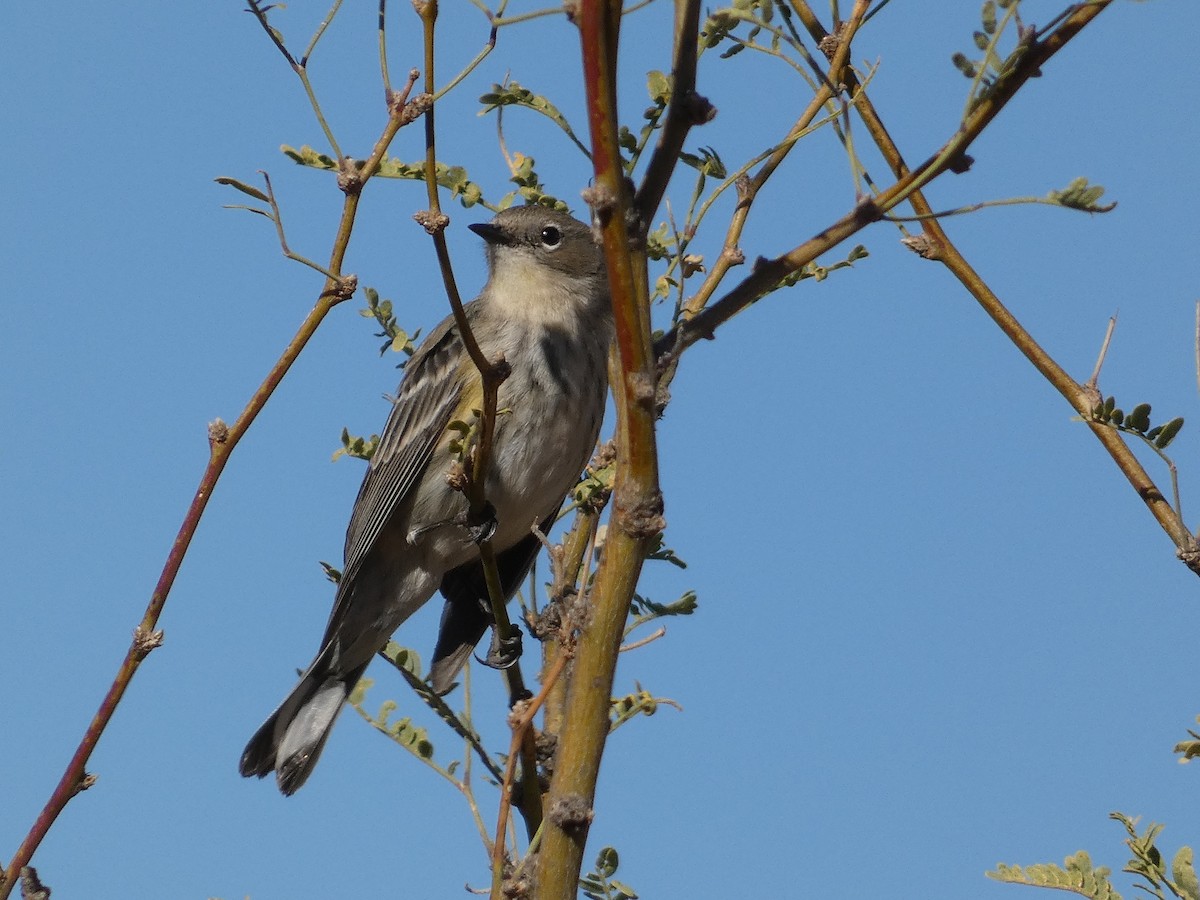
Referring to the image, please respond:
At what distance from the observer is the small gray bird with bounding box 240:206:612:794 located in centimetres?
542

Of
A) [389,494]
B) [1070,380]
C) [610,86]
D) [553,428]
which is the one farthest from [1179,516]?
[389,494]

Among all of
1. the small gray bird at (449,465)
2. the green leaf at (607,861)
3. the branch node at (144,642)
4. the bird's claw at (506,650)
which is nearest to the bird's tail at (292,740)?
the small gray bird at (449,465)

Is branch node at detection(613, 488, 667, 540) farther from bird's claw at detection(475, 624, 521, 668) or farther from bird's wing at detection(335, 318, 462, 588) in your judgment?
bird's wing at detection(335, 318, 462, 588)

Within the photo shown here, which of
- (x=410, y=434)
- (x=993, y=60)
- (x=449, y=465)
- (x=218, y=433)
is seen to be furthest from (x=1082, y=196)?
(x=410, y=434)

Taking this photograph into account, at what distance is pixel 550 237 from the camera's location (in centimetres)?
631

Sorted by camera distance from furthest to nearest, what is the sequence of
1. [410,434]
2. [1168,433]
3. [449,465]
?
[410,434] → [449,465] → [1168,433]

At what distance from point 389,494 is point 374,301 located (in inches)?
70.0

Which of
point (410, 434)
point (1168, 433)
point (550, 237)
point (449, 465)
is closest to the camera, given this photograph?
point (1168, 433)

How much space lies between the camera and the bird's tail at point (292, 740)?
18.0 feet

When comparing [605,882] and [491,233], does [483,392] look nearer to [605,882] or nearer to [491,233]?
[605,882]

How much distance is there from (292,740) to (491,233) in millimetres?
2278

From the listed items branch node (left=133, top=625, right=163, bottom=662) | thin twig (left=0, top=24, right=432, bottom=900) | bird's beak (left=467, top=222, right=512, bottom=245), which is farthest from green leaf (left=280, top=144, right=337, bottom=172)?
bird's beak (left=467, top=222, right=512, bottom=245)

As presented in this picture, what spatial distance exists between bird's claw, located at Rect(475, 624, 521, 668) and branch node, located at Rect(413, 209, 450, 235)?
127cm

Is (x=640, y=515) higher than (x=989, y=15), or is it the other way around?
(x=989, y=15)
